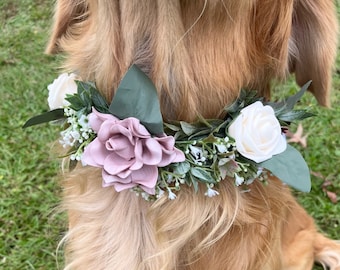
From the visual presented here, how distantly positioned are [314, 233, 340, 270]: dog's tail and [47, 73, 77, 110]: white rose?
1.38 metres

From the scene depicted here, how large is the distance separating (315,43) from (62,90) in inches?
33.0

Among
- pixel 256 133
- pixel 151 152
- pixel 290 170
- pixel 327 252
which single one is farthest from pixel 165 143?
pixel 327 252

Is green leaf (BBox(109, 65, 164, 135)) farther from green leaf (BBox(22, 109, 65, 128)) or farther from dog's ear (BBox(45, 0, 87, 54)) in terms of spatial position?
dog's ear (BBox(45, 0, 87, 54))

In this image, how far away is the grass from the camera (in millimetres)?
2752

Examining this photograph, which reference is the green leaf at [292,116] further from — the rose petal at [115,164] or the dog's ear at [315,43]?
the rose petal at [115,164]

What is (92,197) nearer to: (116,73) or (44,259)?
(116,73)

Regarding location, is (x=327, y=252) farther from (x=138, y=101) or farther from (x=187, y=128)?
(x=138, y=101)

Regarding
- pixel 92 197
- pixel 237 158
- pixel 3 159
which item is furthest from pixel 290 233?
pixel 3 159

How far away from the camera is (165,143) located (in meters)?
1.67

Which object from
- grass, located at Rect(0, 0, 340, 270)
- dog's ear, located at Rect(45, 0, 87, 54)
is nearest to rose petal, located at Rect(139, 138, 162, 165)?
dog's ear, located at Rect(45, 0, 87, 54)

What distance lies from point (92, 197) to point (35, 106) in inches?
63.3

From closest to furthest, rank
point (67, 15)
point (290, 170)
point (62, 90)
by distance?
1. point (290, 170)
2. point (62, 90)
3. point (67, 15)

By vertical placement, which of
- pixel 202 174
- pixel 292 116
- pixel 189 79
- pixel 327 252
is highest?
pixel 189 79

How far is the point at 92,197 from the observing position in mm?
1895
